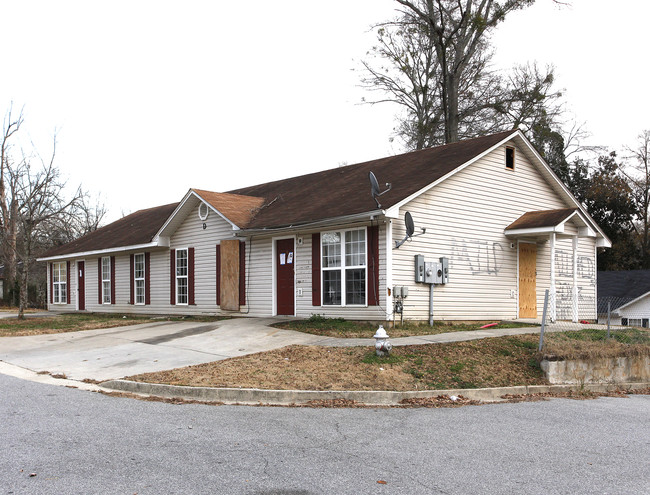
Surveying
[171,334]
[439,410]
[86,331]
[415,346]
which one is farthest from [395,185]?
[86,331]

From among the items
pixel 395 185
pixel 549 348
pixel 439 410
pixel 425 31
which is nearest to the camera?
pixel 439 410

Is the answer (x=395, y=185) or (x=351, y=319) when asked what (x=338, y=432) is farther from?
(x=395, y=185)

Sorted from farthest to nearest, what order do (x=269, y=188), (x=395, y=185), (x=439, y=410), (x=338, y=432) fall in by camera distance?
(x=269, y=188), (x=395, y=185), (x=439, y=410), (x=338, y=432)

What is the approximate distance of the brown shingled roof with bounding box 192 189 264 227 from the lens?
18062 millimetres

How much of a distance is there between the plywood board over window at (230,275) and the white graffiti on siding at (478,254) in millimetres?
6641

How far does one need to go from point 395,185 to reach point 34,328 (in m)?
11.8

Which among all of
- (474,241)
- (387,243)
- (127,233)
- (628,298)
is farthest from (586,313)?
(127,233)

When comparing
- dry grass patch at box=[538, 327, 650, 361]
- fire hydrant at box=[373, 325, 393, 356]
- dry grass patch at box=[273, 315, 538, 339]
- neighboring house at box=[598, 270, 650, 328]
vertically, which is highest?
fire hydrant at box=[373, 325, 393, 356]

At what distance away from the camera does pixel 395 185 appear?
15.9m

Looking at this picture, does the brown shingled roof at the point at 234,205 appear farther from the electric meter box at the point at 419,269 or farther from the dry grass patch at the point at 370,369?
the dry grass patch at the point at 370,369

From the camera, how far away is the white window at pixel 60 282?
28328 millimetres

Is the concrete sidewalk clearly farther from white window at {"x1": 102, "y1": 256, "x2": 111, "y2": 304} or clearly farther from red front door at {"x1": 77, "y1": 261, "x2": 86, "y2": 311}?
red front door at {"x1": 77, "y1": 261, "x2": 86, "y2": 311}

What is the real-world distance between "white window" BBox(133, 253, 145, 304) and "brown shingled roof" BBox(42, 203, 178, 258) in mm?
717

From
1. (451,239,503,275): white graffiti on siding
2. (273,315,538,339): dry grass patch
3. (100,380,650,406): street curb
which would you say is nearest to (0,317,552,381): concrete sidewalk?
(273,315,538,339): dry grass patch
